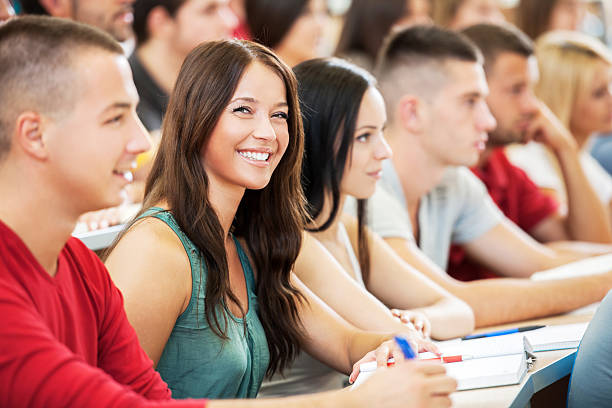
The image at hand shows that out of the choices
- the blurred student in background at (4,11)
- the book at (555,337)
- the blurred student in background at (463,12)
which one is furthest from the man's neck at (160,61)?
the book at (555,337)

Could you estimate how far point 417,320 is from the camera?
1.62m

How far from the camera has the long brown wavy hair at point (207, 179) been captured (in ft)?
4.41

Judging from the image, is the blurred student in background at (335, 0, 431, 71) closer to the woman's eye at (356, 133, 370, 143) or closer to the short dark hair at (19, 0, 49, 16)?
the short dark hair at (19, 0, 49, 16)

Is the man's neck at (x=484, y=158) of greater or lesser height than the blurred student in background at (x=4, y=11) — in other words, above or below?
below

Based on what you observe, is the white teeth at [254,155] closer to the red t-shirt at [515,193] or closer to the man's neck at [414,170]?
the man's neck at [414,170]

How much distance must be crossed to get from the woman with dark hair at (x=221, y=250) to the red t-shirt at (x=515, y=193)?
1493mm

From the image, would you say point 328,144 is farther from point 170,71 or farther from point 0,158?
point 170,71

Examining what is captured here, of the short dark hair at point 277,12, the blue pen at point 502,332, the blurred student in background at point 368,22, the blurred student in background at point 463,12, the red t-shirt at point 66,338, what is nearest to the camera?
the red t-shirt at point 66,338

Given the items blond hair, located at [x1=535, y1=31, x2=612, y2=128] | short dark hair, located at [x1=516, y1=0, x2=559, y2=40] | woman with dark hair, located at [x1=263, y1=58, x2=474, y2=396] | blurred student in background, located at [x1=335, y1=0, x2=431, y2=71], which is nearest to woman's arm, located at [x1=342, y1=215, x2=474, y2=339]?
woman with dark hair, located at [x1=263, y1=58, x2=474, y2=396]

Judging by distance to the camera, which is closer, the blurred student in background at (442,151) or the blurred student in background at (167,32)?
the blurred student in background at (442,151)

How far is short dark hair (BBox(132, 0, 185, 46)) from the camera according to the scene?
317 cm

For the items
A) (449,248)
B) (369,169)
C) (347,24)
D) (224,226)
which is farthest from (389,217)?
(347,24)

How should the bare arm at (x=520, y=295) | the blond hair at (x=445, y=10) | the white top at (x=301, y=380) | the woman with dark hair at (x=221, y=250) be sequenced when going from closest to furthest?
the woman with dark hair at (x=221, y=250) < the white top at (x=301, y=380) < the bare arm at (x=520, y=295) < the blond hair at (x=445, y=10)

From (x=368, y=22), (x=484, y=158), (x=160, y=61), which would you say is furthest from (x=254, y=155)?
(x=368, y=22)
